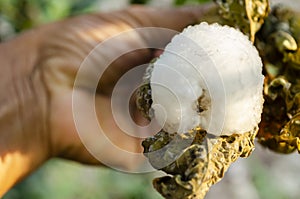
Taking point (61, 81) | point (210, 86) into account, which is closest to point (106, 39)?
point (61, 81)

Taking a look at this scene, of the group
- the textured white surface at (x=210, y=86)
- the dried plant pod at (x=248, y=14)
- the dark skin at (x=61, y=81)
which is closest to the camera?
the textured white surface at (x=210, y=86)

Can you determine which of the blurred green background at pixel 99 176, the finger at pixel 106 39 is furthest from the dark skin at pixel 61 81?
the blurred green background at pixel 99 176

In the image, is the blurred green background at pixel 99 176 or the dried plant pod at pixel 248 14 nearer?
the dried plant pod at pixel 248 14

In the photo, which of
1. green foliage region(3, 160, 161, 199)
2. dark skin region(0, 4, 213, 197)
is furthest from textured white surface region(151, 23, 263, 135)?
green foliage region(3, 160, 161, 199)

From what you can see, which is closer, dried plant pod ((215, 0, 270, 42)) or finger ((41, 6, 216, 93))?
dried plant pod ((215, 0, 270, 42))

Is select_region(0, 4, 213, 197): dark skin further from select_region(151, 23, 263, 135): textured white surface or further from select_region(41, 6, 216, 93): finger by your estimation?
select_region(151, 23, 263, 135): textured white surface

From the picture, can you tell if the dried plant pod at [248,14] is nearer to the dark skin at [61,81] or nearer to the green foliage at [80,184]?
the dark skin at [61,81]
